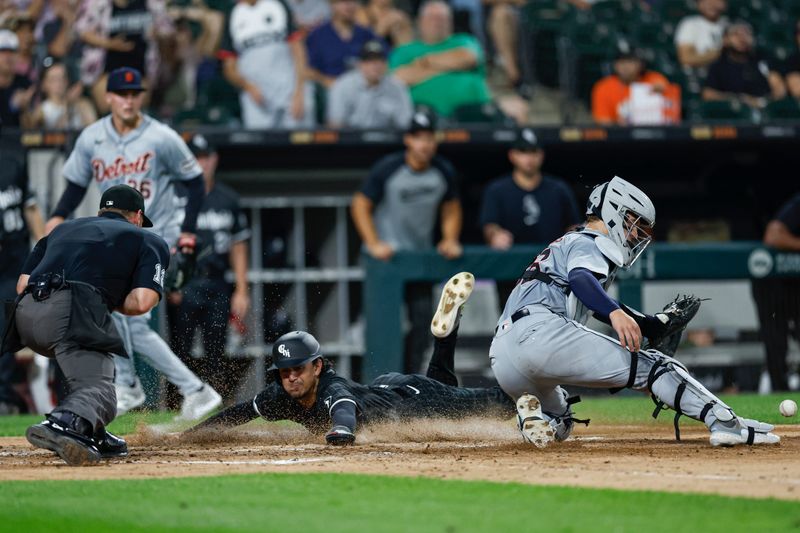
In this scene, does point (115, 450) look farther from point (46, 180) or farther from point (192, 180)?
point (46, 180)

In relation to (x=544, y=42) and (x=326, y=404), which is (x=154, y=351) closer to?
(x=326, y=404)

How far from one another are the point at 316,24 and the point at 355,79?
1.66m

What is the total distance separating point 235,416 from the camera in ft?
23.2

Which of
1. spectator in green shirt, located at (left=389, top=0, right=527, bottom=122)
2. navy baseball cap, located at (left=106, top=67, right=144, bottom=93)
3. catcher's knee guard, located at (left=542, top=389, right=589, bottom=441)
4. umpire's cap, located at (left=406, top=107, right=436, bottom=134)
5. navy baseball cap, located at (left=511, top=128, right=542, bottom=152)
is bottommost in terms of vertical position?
catcher's knee guard, located at (left=542, top=389, right=589, bottom=441)

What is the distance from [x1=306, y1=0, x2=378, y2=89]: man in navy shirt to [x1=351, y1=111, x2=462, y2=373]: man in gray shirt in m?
2.02

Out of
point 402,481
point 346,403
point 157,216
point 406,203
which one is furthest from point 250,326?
point 402,481

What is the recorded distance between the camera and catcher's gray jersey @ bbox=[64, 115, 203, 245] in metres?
8.77

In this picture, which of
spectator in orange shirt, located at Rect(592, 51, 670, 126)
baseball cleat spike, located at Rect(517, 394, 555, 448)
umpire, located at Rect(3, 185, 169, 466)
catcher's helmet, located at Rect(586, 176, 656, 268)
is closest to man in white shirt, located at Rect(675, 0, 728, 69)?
spectator in orange shirt, located at Rect(592, 51, 670, 126)

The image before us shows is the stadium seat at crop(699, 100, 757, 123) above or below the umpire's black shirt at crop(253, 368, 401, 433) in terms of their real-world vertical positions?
above

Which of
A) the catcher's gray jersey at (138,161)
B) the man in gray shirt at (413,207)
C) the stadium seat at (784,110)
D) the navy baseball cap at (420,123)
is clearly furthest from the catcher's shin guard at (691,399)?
the stadium seat at (784,110)

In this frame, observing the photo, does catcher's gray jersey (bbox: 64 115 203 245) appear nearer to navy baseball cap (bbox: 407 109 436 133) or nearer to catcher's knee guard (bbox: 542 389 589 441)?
navy baseball cap (bbox: 407 109 436 133)

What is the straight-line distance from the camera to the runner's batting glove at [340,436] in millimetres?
6477

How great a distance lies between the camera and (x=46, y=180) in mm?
11914

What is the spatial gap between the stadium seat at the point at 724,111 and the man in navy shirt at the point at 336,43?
128 inches
